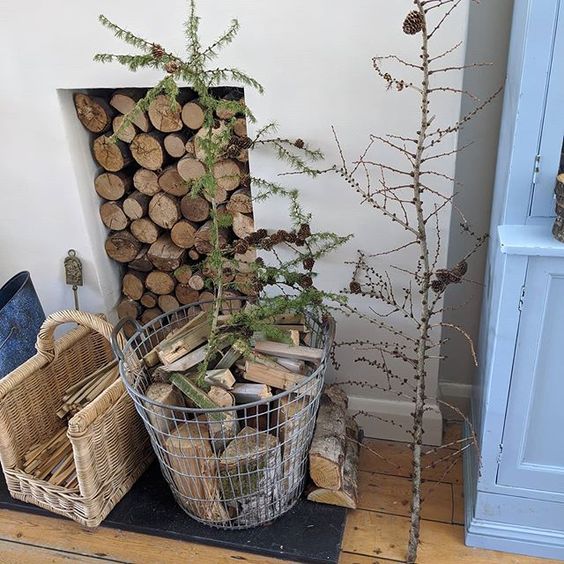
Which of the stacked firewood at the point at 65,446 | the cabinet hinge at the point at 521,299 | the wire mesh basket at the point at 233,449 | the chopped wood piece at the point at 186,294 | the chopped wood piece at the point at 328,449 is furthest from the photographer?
the chopped wood piece at the point at 186,294

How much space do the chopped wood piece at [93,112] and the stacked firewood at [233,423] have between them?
2.48 feet

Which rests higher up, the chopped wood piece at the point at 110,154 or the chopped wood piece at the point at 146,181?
the chopped wood piece at the point at 110,154

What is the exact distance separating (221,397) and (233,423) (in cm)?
7

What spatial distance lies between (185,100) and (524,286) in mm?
1124

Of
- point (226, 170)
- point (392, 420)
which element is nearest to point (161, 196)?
Answer: point (226, 170)

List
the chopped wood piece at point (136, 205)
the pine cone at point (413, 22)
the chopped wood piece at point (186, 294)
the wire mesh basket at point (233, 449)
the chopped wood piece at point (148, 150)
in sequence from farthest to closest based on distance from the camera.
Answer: the chopped wood piece at point (186, 294) → the chopped wood piece at point (136, 205) → the chopped wood piece at point (148, 150) → the wire mesh basket at point (233, 449) → the pine cone at point (413, 22)

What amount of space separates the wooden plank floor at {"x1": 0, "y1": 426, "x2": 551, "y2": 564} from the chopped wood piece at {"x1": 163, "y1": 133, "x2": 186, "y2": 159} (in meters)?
1.08

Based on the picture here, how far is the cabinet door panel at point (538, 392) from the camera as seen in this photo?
4.12 ft

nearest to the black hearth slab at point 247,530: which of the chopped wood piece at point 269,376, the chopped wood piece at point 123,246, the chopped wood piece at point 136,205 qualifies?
the chopped wood piece at point 269,376

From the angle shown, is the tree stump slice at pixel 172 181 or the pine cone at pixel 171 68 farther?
the tree stump slice at pixel 172 181

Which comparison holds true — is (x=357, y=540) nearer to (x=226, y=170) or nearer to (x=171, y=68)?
(x=226, y=170)

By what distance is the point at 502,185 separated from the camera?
1414mm

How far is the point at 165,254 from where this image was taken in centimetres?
195

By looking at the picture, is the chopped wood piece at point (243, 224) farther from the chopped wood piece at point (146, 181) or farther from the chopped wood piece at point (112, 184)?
the chopped wood piece at point (112, 184)
